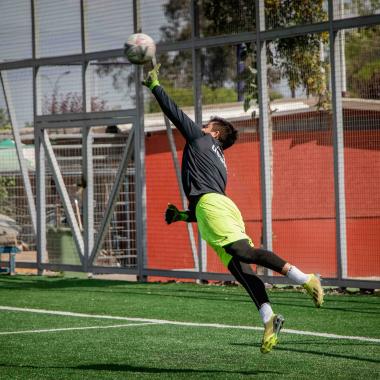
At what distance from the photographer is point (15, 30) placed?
813 inches

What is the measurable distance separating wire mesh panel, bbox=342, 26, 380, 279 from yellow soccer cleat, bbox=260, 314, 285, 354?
21.6ft

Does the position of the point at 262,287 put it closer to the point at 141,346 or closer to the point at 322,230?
the point at 141,346

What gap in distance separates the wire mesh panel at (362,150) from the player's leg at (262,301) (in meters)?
6.33

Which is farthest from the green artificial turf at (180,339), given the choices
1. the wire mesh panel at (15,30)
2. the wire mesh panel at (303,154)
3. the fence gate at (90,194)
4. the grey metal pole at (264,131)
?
the wire mesh panel at (15,30)

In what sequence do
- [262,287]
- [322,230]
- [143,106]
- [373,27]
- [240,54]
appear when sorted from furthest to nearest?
[143,106], [240,54], [322,230], [373,27], [262,287]

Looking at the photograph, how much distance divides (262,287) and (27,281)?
10335 mm

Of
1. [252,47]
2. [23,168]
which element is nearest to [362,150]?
[252,47]

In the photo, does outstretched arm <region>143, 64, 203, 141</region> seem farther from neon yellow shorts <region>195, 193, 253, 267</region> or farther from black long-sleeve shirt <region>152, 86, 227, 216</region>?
neon yellow shorts <region>195, 193, 253, 267</region>

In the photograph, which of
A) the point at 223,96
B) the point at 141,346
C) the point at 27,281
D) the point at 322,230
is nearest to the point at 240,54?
the point at 223,96

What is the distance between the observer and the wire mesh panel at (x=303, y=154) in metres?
15.7

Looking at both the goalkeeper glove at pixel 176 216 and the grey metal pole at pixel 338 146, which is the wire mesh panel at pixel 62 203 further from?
the goalkeeper glove at pixel 176 216

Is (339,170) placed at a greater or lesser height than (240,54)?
lesser

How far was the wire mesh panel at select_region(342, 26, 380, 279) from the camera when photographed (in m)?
14.8

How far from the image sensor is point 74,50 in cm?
1942
